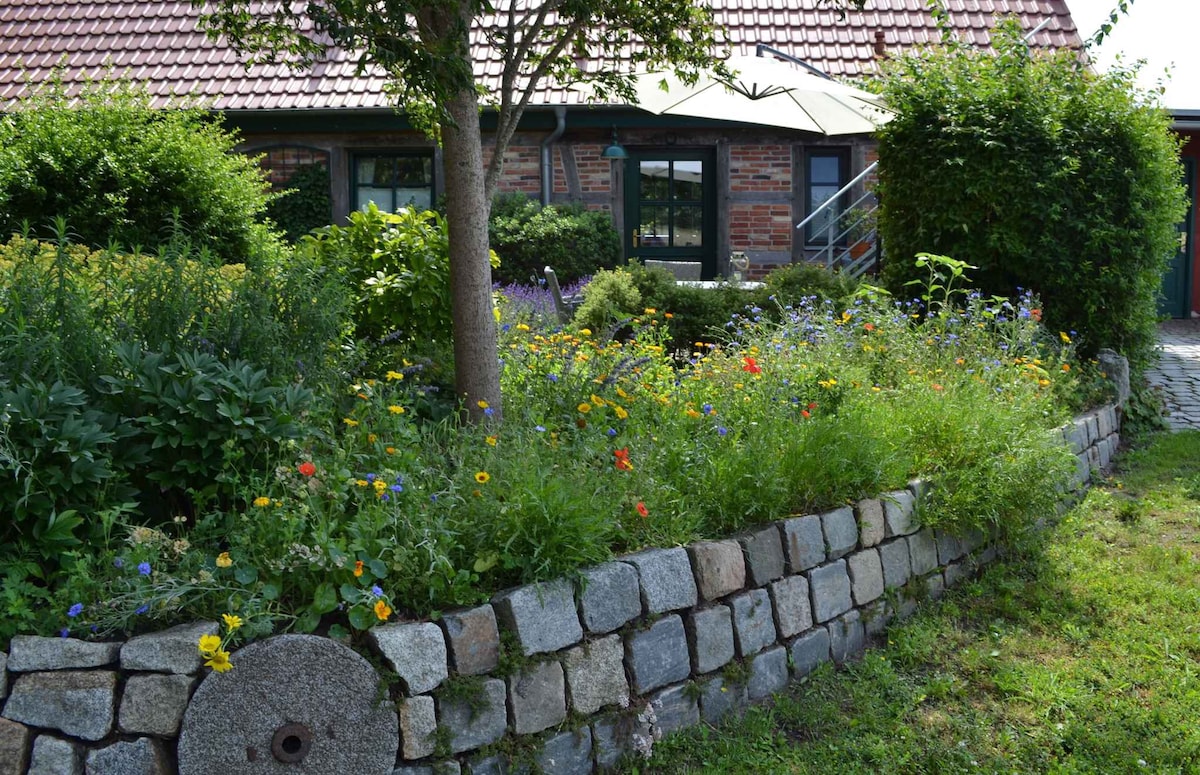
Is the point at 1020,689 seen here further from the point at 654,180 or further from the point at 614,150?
the point at 654,180

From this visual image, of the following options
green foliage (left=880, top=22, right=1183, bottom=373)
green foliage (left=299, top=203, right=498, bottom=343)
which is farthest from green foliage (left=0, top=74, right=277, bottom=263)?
green foliage (left=880, top=22, right=1183, bottom=373)

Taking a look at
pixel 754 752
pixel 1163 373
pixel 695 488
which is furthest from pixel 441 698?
pixel 1163 373

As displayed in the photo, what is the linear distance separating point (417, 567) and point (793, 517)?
1635 millimetres

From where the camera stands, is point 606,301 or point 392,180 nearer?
point 606,301

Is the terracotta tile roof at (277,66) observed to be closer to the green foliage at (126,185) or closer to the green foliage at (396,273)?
the green foliage at (126,185)

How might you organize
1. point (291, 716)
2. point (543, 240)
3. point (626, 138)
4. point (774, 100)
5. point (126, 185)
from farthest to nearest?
point (626, 138)
point (543, 240)
point (774, 100)
point (126, 185)
point (291, 716)

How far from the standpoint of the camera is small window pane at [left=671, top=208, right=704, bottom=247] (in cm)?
1369

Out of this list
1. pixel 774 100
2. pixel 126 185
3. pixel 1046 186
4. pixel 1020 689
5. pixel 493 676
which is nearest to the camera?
pixel 493 676

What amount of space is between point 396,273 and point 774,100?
4349mm

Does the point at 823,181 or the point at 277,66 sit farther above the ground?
the point at 277,66

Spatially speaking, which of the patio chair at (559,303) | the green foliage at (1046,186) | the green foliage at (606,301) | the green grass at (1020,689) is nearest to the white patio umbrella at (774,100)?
the green foliage at (1046,186)

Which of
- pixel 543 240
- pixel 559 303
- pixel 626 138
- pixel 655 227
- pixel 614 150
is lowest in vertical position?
pixel 559 303

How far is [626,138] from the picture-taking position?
43.5 ft

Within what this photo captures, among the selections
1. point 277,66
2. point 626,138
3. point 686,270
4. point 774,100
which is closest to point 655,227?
point 626,138
